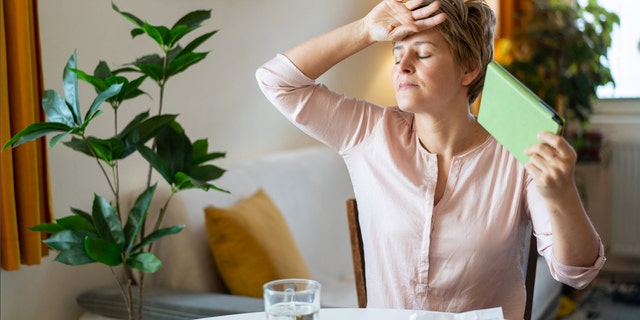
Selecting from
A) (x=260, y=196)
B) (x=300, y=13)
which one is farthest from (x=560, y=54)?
(x=260, y=196)

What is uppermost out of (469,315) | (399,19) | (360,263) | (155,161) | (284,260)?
(399,19)

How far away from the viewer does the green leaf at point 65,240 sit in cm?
176

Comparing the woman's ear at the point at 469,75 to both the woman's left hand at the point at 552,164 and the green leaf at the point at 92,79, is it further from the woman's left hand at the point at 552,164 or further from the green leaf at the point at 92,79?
the green leaf at the point at 92,79

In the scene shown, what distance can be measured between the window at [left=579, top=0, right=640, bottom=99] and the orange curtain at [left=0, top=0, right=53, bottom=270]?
370 centimetres

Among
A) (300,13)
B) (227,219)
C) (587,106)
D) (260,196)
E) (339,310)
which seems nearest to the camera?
(339,310)

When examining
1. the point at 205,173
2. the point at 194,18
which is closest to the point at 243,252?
the point at 205,173

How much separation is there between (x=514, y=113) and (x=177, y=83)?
5.51ft

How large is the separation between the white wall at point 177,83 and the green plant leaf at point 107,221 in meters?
0.45

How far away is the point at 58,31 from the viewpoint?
2.22 m

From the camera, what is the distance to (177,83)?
8.77 ft

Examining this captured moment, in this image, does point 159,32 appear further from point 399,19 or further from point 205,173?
point 399,19

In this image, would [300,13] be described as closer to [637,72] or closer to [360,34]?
[360,34]

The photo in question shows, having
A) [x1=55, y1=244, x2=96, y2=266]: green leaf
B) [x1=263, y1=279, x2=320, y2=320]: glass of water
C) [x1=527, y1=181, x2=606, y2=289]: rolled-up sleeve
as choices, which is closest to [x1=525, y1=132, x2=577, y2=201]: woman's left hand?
[x1=527, y1=181, x2=606, y2=289]: rolled-up sleeve

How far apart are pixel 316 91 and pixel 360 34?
15cm
